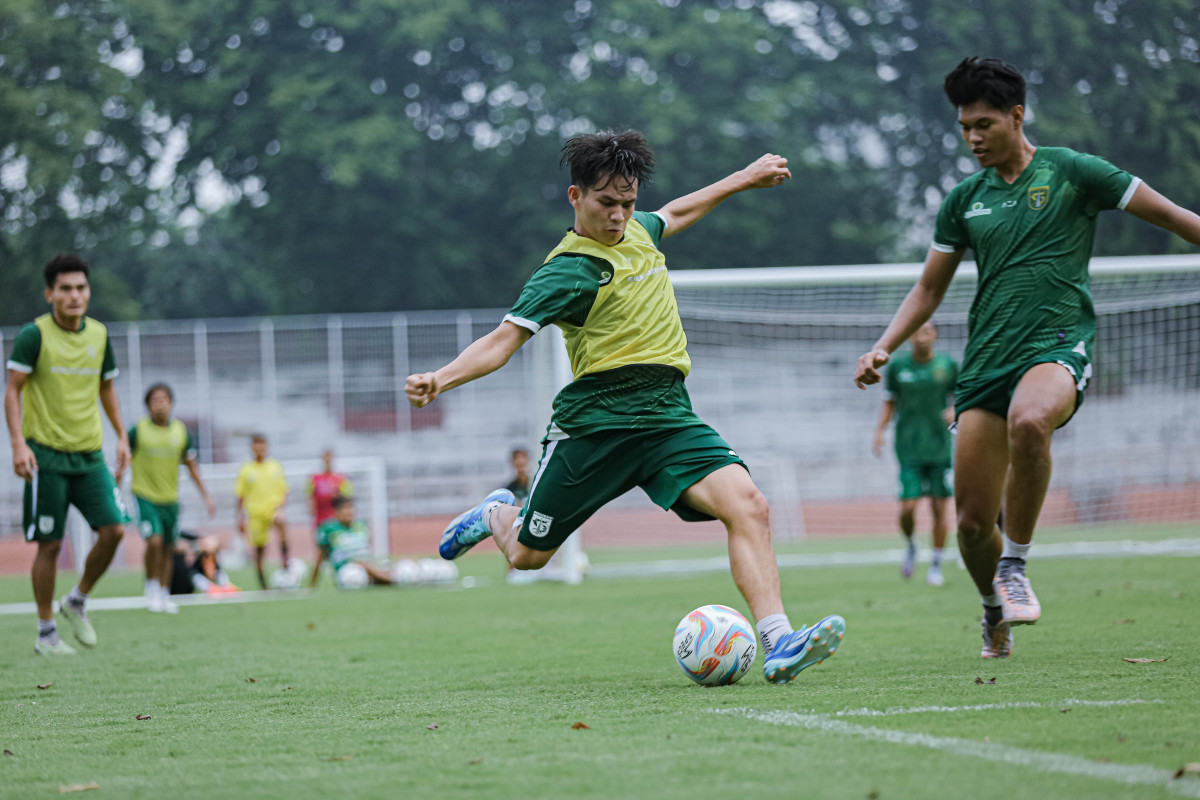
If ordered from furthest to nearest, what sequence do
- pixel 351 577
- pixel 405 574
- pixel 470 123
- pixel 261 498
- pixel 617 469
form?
pixel 470 123
pixel 261 498
pixel 405 574
pixel 351 577
pixel 617 469

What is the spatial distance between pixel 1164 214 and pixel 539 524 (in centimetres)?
265

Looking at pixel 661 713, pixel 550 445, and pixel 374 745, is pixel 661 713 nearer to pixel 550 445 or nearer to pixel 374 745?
pixel 374 745

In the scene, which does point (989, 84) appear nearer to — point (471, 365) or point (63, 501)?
point (471, 365)

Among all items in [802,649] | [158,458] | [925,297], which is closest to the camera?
[802,649]

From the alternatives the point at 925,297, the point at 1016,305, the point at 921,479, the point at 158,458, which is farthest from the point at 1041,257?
the point at 158,458

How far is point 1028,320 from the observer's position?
5.26m

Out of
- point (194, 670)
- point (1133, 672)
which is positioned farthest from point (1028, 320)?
point (194, 670)

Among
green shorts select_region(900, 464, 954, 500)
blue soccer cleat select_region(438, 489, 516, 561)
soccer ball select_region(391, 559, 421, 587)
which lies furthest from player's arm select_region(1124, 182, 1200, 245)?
soccer ball select_region(391, 559, 421, 587)

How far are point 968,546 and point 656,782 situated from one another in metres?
2.65

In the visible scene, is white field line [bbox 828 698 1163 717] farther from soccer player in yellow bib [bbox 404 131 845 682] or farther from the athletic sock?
the athletic sock

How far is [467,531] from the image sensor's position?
6.12 meters

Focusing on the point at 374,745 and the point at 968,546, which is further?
the point at 968,546

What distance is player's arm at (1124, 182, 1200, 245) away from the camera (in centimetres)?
509

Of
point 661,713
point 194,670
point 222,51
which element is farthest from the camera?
point 222,51
